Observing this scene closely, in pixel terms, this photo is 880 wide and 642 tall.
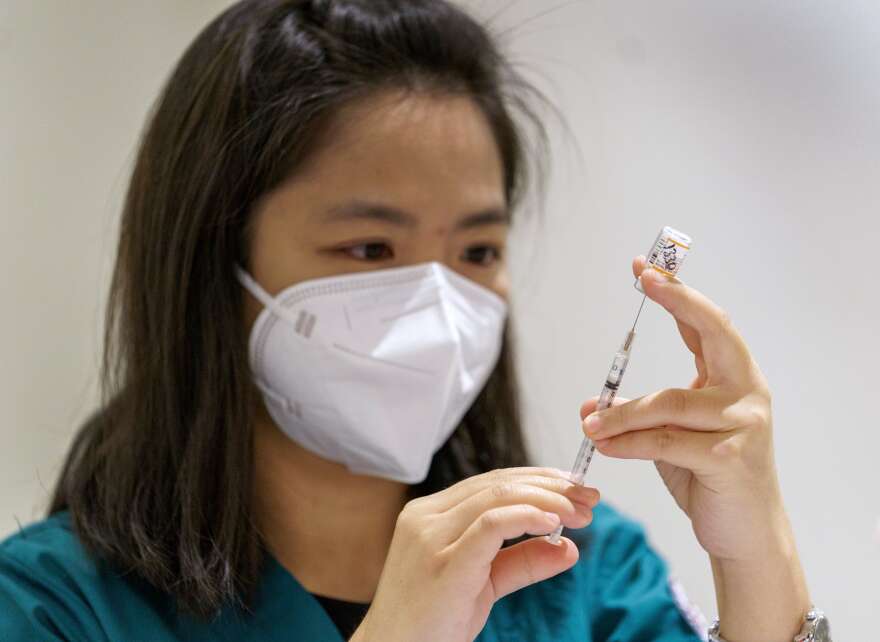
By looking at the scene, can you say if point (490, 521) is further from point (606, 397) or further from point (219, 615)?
point (219, 615)

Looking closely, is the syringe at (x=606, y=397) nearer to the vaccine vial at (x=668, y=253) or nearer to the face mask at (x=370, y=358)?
the vaccine vial at (x=668, y=253)

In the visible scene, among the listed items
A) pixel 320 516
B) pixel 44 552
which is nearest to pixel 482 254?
pixel 320 516

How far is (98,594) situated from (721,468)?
0.65 meters

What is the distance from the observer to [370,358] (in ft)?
3.56

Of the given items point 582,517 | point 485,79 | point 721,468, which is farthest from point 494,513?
point 485,79

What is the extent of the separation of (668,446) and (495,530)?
0.53 feet

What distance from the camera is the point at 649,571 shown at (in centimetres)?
125

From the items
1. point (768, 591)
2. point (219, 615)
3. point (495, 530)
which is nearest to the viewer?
point (495, 530)

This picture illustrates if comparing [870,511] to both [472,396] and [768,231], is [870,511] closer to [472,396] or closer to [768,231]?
[768,231]

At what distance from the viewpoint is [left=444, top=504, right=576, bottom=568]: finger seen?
745 millimetres

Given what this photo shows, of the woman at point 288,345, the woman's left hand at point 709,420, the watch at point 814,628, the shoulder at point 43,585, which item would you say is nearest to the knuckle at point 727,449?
the woman's left hand at point 709,420

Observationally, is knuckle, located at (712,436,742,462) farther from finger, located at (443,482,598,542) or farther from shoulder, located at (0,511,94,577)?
shoulder, located at (0,511,94,577)

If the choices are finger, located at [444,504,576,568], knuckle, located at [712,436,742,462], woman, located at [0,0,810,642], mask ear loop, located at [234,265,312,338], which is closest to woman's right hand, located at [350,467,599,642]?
A: finger, located at [444,504,576,568]

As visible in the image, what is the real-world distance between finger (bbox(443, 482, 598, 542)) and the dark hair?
14.3 inches
